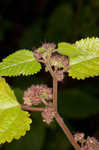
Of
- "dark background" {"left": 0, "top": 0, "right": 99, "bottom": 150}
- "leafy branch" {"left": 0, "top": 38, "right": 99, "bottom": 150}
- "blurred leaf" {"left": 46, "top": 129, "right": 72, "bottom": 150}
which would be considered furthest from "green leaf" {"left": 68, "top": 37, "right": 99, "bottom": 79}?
"blurred leaf" {"left": 46, "top": 129, "right": 72, "bottom": 150}

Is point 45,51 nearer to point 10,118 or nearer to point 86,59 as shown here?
point 86,59

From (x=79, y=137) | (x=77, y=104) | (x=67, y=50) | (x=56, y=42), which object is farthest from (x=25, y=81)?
(x=67, y=50)

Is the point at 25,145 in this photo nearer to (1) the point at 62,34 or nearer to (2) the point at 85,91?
(2) the point at 85,91

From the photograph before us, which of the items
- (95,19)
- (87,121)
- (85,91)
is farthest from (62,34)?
(87,121)

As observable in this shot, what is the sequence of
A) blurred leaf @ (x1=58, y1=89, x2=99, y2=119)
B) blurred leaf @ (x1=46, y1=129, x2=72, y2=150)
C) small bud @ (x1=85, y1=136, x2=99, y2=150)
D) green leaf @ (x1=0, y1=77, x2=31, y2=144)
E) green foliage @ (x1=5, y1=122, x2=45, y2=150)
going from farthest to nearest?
Result: 1. blurred leaf @ (x1=58, y1=89, x2=99, y2=119)
2. blurred leaf @ (x1=46, y1=129, x2=72, y2=150)
3. green foliage @ (x1=5, y1=122, x2=45, y2=150)
4. small bud @ (x1=85, y1=136, x2=99, y2=150)
5. green leaf @ (x1=0, y1=77, x2=31, y2=144)

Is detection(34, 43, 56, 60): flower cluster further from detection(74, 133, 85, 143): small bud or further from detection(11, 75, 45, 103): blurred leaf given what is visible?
detection(11, 75, 45, 103): blurred leaf

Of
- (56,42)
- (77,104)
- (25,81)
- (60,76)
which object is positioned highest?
(56,42)

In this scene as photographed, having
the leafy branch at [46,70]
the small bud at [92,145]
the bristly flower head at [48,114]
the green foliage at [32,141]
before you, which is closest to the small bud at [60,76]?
the leafy branch at [46,70]

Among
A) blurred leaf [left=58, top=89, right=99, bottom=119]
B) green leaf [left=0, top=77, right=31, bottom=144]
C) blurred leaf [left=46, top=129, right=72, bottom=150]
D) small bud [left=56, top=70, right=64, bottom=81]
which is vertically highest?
small bud [left=56, top=70, right=64, bottom=81]
